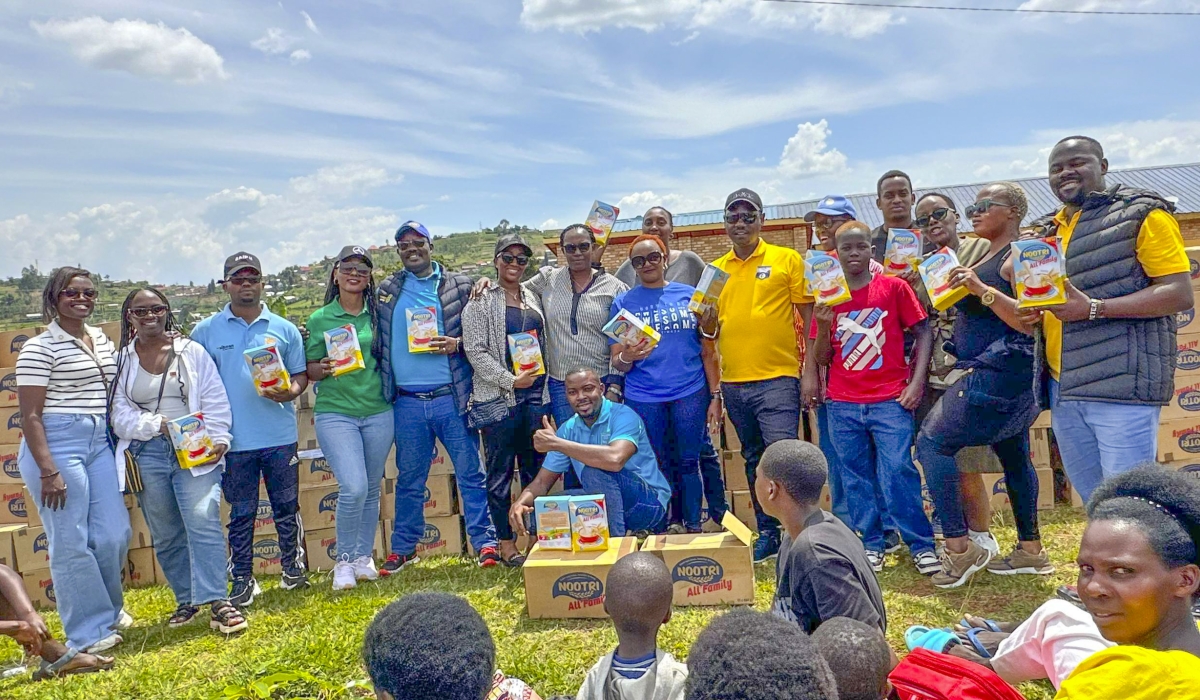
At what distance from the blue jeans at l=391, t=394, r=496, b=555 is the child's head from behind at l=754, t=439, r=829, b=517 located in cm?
273

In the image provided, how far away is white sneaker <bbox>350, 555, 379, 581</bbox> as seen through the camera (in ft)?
16.6

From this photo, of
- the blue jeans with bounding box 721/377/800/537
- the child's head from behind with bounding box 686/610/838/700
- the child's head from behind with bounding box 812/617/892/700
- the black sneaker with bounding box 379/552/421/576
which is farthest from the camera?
the black sneaker with bounding box 379/552/421/576

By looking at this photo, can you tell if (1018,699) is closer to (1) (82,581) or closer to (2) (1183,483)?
(2) (1183,483)

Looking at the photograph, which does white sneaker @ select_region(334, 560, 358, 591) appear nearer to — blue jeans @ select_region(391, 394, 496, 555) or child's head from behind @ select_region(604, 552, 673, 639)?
blue jeans @ select_region(391, 394, 496, 555)

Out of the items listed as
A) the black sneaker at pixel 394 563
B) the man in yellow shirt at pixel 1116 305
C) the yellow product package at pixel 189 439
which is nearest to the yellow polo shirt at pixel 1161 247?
the man in yellow shirt at pixel 1116 305

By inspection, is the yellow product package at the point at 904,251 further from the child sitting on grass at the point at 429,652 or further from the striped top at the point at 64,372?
the striped top at the point at 64,372

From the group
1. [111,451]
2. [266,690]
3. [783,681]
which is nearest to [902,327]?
[783,681]

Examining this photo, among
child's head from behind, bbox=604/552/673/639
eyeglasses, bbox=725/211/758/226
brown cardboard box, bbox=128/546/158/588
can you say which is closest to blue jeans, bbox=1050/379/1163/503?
eyeglasses, bbox=725/211/758/226

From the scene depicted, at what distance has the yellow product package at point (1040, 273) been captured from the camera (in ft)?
11.5

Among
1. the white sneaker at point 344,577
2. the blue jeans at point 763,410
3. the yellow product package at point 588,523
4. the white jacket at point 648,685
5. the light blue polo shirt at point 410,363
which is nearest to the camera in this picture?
the white jacket at point 648,685

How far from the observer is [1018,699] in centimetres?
203

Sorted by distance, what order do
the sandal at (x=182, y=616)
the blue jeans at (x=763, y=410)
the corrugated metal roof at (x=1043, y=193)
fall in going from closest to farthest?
1. the sandal at (x=182, y=616)
2. the blue jeans at (x=763, y=410)
3. the corrugated metal roof at (x=1043, y=193)

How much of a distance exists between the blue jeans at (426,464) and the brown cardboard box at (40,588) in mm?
2587

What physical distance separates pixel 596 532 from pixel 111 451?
2906 mm
